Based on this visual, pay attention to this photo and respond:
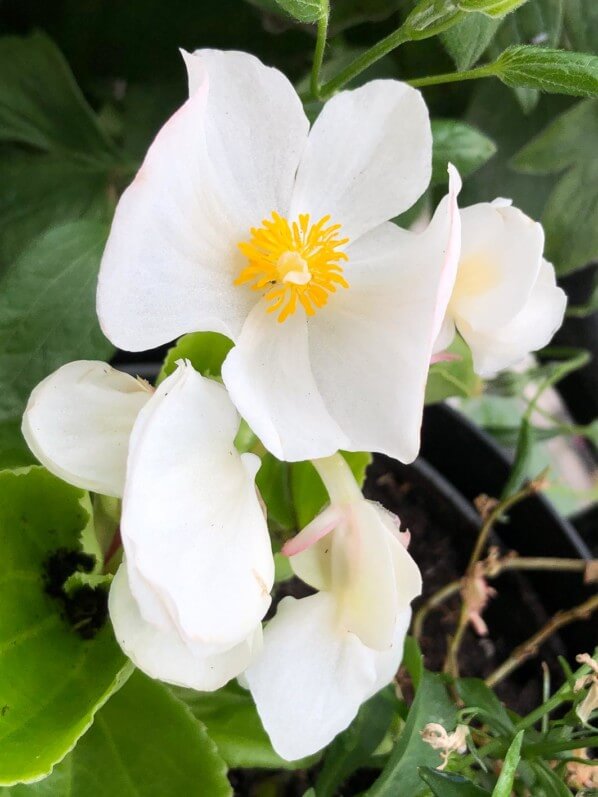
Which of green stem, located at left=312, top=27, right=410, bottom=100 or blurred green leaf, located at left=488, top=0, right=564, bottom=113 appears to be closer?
green stem, located at left=312, top=27, right=410, bottom=100

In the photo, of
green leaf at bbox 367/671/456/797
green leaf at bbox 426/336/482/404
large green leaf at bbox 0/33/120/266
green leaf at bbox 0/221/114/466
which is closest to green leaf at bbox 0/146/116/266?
large green leaf at bbox 0/33/120/266

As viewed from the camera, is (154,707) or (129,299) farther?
(154,707)

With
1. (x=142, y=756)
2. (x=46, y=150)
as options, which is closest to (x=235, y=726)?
(x=142, y=756)

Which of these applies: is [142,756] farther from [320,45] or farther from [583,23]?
[583,23]

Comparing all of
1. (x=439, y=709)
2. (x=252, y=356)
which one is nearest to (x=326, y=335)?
(x=252, y=356)

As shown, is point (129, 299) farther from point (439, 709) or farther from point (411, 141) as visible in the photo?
point (439, 709)

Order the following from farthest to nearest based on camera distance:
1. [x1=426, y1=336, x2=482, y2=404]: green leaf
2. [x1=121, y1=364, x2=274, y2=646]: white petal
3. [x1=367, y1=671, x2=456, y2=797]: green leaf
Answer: [x1=426, y1=336, x2=482, y2=404]: green leaf
[x1=367, y1=671, x2=456, y2=797]: green leaf
[x1=121, y1=364, x2=274, y2=646]: white petal

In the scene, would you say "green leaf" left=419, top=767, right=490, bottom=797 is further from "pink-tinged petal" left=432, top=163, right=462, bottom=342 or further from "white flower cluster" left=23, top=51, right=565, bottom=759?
"pink-tinged petal" left=432, top=163, right=462, bottom=342
